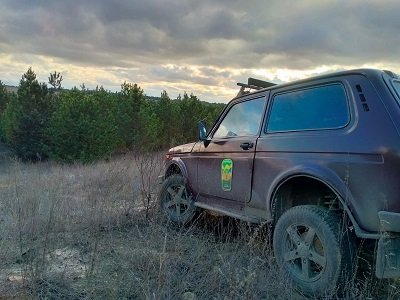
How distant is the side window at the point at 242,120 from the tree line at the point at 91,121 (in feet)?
50.2

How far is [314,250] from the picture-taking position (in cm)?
320

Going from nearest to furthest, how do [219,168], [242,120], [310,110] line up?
[310,110] < [219,168] < [242,120]

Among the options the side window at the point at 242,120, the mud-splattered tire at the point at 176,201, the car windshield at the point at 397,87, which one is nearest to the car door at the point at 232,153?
the side window at the point at 242,120

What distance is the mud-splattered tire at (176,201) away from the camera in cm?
521

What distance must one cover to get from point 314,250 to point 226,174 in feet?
4.67

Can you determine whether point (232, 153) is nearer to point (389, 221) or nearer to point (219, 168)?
point (219, 168)

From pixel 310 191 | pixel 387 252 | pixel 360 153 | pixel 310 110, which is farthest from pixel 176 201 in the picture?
pixel 387 252

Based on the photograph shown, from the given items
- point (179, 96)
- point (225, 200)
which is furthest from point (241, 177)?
point (179, 96)

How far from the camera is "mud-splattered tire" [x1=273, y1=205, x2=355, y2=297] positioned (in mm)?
2975

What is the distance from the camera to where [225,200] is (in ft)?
14.5

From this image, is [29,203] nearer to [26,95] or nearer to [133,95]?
[133,95]

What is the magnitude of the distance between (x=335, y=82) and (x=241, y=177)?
1336 millimetres

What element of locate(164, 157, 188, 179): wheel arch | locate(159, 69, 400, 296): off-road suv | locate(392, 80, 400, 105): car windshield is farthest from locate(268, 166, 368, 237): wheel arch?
locate(164, 157, 188, 179): wheel arch

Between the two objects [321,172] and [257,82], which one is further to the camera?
[257,82]
